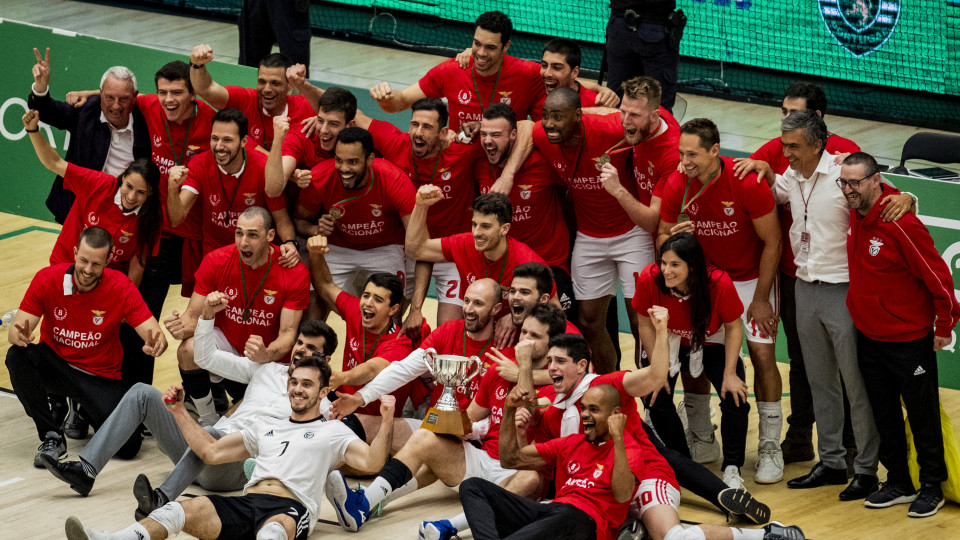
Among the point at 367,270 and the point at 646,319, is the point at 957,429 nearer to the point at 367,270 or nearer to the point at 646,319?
the point at 646,319

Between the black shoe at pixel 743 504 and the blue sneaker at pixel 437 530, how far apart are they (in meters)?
1.56

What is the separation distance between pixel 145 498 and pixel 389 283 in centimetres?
209

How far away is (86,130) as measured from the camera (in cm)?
979

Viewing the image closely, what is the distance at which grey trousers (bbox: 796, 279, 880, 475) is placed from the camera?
8078 millimetres

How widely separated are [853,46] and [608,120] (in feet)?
17.1

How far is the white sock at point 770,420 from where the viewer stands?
330 inches

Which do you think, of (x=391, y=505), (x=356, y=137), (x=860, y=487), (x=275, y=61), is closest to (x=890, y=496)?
(x=860, y=487)

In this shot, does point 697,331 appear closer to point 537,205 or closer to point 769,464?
point 769,464

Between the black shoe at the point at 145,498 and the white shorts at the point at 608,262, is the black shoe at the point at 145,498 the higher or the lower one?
the lower one

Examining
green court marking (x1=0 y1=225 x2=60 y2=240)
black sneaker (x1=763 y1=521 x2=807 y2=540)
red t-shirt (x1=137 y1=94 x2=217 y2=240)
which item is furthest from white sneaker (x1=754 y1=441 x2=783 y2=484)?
green court marking (x1=0 y1=225 x2=60 y2=240)

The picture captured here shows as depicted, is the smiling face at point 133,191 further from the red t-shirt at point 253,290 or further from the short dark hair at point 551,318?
the short dark hair at point 551,318

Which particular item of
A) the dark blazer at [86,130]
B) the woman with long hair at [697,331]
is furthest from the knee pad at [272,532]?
the dark blazer at [86,130]

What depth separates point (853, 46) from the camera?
520 inches

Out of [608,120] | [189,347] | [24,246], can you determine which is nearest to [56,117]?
[189,347]
